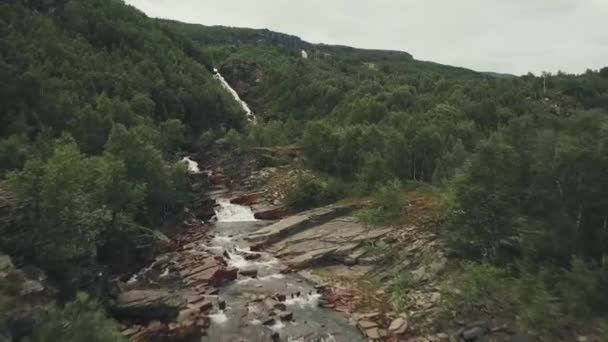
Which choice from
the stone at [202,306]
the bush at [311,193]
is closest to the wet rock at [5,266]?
the stone at [202,306]

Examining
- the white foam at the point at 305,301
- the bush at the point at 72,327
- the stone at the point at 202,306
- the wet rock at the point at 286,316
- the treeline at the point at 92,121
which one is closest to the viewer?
the bush at the point at 72,327

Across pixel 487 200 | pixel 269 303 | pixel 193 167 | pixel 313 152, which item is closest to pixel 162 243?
pixel 269 303

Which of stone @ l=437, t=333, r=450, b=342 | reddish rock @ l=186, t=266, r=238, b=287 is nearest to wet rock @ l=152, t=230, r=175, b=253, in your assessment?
reddish rock @ l=186, t=266, r=238, b=287

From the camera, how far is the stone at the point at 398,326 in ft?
100

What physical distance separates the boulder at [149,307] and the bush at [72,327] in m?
7.82

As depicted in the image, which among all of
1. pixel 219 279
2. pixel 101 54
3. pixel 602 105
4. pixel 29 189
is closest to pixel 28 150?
pixel 29 189

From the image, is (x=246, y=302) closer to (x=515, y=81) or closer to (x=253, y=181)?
(x=253, y=181)

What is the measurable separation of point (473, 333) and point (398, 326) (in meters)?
4.63

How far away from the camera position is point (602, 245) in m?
27.1

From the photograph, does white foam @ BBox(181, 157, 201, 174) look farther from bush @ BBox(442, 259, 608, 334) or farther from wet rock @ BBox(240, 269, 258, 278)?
bush @ BBox(442, 259, 608, 334)

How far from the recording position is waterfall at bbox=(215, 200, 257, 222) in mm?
59938

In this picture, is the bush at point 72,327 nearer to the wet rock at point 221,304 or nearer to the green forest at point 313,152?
the green forest at point 313,152

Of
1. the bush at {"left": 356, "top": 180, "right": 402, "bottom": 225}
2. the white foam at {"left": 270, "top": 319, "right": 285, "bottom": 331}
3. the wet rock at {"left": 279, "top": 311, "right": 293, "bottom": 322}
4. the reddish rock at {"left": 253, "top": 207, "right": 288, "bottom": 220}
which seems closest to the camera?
Answer: the white foam at {"left": 270, "top": 319, "right": 285, "bottom": 331}

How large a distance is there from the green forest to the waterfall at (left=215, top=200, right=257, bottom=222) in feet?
13.7
